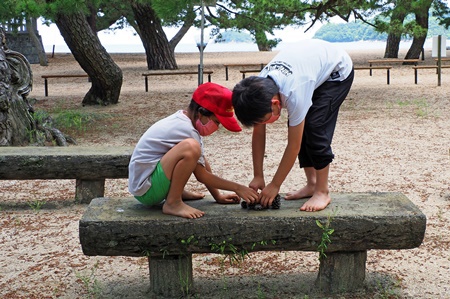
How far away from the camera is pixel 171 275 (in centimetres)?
339

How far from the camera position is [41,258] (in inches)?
164

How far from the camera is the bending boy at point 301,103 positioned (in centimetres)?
313

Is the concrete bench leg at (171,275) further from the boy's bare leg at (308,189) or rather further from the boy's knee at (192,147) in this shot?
the boy's bare leg at (308,189)

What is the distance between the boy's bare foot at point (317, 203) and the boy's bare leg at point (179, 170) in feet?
1.71

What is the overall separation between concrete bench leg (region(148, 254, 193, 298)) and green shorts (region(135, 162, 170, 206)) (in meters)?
0.30

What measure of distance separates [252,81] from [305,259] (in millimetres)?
1354

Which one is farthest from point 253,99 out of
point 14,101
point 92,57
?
point 92,57

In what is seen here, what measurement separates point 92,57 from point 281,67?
27.7 feet

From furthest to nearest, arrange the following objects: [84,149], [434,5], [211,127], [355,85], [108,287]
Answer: [434,5], [355,85], [84,149], [108,287], [211,127]

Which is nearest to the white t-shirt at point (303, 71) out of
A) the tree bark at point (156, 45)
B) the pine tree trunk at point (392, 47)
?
the tree bark at point (156, 45)

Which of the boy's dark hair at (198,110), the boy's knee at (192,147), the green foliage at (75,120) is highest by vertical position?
the boy's dark hair at (198,110)

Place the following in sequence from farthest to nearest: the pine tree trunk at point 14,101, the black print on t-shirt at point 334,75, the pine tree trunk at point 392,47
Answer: the pine tree trunk at point 392,47, the pine tree trunk at point 14,101, the black print on t-shirt at point 334,75

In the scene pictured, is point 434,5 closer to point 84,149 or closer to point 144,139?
point 84,149

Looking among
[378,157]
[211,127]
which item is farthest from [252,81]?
[378,157]
